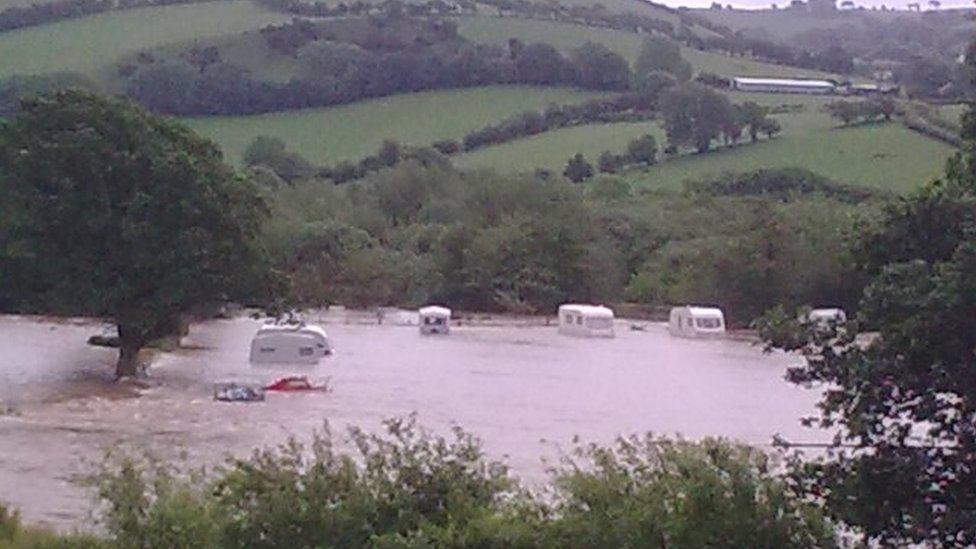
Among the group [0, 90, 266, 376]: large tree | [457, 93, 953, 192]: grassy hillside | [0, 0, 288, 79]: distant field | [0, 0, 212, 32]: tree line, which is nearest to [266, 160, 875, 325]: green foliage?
[457, 93, 953, 192]: grassy hillside

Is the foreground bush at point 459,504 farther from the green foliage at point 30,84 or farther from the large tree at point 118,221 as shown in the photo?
the green foliage at point 30,84

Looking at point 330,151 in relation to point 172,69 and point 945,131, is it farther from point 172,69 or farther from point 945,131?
point 945,131

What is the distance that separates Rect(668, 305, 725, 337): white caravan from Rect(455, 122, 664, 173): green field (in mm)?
24128

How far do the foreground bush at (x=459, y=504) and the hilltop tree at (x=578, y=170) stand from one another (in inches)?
2244

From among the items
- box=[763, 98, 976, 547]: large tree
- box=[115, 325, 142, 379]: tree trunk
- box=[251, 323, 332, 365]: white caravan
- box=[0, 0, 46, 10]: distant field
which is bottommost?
box=[251, 323, 332, 365]: white caravan

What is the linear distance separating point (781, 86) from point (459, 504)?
3019 inches

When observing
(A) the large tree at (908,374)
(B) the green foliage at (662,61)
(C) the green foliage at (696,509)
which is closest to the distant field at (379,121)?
(B) the green foliage at (662,61)

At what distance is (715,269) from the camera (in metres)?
51.4

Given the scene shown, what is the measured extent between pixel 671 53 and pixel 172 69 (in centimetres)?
2642

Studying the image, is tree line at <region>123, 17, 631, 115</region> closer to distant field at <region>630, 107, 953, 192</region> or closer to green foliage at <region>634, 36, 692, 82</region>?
green foliage at <region>634, 36, 692, 82</region>

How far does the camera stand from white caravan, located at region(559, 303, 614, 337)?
46062 mm

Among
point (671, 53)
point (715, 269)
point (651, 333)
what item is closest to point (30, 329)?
point (651, 333)

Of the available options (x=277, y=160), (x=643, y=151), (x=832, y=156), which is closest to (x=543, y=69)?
(x=643, y=151)

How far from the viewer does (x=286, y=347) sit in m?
38.1
